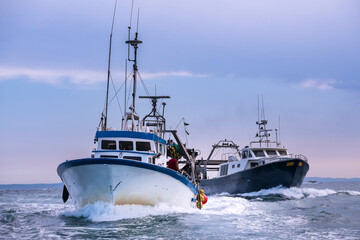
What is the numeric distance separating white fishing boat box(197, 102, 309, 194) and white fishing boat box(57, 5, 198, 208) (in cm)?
1736

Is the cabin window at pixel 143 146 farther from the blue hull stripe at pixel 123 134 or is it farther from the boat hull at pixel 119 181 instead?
the boat hull at pixel 119 181

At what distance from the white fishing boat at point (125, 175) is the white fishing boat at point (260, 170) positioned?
17.4 m

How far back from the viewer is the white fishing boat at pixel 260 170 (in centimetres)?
3728

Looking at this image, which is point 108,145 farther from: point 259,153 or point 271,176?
point 259,153

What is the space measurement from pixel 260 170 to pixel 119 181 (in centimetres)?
2319

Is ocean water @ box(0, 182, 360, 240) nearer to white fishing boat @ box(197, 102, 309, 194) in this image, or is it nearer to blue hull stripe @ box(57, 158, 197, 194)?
blue hull stripe @ box(57, 158, 197, 194)

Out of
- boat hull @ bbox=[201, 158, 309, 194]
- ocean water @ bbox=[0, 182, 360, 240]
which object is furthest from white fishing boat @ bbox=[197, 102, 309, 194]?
ocean water @ bbox=[0, 182, 360, 240]

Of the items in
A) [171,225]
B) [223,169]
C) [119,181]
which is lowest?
[171,225]

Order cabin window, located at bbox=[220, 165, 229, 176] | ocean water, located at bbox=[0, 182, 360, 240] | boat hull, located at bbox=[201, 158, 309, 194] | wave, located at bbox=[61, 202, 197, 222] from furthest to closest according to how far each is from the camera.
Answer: cabin window, located at bbox=[220, 165, 229, 176], boat hull, located at bbox=[201, 158, 309, 194], wave, located at bbox=[61, 202, 197, 222], ocean water, located at bbox=[0, 182, 360, 240]

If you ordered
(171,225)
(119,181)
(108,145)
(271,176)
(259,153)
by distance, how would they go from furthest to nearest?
(259,153) → (271,176) → (108,145) → (119,181) → (171,225)

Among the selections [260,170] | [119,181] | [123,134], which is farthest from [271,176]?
[119,181]

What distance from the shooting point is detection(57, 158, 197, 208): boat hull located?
1669 cm

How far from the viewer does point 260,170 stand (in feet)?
124

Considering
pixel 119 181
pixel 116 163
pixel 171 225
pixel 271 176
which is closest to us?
pixel 171 225
